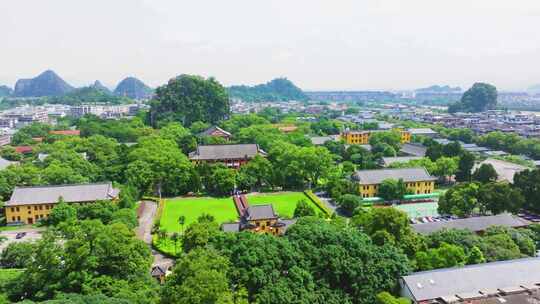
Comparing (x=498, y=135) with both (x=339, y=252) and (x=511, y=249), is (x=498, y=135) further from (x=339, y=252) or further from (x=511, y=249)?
(x=339, y=252)

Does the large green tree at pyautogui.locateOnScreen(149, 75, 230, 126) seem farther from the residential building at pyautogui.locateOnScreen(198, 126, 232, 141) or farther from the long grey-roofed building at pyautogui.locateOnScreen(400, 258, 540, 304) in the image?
the long grey-roofed building at pyautogui.locateOnScreen(400, 258, 540, 304)

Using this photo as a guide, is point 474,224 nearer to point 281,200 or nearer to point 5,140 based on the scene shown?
point 281,200

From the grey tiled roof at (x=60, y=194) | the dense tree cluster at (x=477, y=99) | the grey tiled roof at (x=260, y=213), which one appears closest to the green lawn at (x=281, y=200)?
the grey tiled roof at (x=260, y=213)

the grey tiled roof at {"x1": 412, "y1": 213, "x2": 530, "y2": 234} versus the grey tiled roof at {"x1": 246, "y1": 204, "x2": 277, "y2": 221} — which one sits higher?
the grey tiled roof at {"x1": 246, "y1": 204, "x2": 277, "y2": 221}

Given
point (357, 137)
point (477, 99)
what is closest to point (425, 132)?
point (357, 137)

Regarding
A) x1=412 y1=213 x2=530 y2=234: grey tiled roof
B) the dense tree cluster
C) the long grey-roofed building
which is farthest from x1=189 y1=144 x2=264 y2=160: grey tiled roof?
the dense tree cluster

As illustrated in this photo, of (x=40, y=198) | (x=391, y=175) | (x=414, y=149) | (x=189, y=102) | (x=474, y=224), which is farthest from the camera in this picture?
(x=189, y=102)
